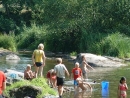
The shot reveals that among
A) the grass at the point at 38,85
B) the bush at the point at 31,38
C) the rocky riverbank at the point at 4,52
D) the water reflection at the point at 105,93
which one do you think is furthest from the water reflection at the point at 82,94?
the bush at the point at 31,38

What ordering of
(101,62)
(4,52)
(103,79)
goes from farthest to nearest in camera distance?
1. (4,52)
2. (101,62)
3. (103,79)

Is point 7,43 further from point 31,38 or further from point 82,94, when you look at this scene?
point 82,94

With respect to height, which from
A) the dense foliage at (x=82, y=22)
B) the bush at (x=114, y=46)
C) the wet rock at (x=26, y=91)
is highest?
the dense foliage at (x=82, y=22)

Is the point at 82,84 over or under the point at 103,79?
over

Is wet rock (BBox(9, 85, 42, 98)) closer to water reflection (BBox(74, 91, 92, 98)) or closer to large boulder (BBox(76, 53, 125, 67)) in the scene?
water reflection (BBox(74, 91, 92, 98))

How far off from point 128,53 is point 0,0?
1612 inches

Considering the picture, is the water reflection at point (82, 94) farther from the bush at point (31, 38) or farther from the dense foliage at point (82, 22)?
the bush at point (31, 38)

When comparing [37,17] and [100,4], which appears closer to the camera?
[100,4]

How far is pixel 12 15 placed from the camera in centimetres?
7969

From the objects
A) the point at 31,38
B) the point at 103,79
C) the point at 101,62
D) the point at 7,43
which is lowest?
the point at 103,79

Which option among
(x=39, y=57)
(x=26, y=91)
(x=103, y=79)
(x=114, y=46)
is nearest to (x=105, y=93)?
(x=39, y=57)

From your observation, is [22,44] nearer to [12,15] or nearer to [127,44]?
[12,15]

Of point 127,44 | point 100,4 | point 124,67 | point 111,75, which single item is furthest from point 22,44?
point 111,75

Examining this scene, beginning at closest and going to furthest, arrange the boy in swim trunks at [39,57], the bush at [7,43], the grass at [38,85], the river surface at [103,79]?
the grass at [38,85], the river surface at [103,79], the boy in swim trunks at [39,57], the bush at [7,43]
